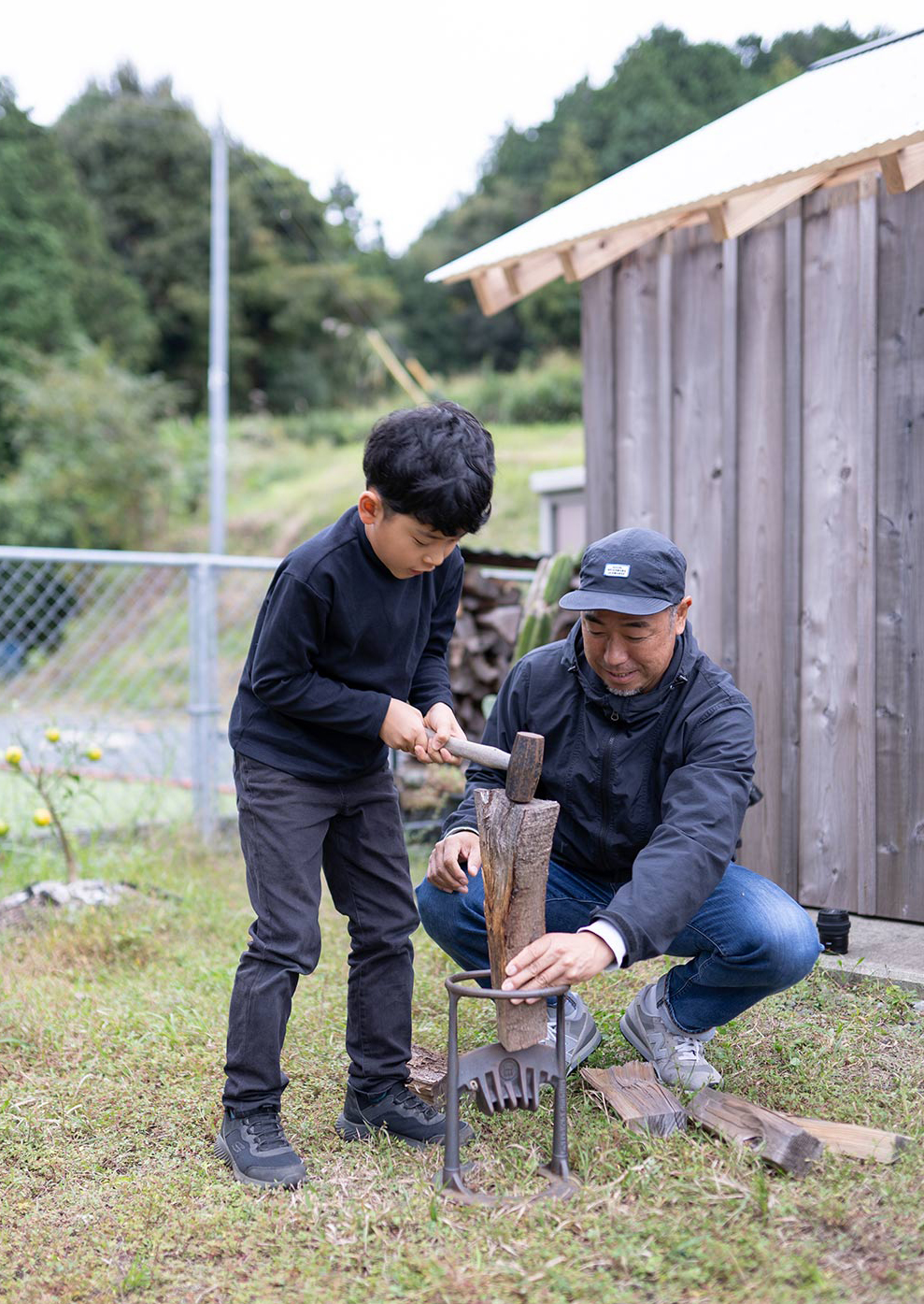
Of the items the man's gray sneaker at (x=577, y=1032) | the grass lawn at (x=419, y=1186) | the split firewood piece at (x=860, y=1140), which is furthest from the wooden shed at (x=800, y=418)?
the split firewood piece at (x=860, y=1140)

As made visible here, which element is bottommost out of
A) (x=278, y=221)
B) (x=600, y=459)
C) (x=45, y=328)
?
(x=600, y=459)

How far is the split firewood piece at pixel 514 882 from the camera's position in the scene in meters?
2.16

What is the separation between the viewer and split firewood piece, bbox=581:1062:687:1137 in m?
2.30

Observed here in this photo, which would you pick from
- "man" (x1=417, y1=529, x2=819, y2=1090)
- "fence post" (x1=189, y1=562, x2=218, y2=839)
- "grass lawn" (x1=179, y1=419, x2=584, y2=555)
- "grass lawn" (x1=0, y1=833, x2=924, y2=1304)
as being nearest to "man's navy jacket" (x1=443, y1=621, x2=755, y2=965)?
"man" (x1=417, y1=529, x2=819, y2=1090)

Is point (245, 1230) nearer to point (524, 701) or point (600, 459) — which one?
point (524, 701)

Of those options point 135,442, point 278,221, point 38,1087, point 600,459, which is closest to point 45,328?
point 135,442

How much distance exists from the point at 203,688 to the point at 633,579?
3.40 metres

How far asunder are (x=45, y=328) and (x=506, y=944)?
22.8 meters

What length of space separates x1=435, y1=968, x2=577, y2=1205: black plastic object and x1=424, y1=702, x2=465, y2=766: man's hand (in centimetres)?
43

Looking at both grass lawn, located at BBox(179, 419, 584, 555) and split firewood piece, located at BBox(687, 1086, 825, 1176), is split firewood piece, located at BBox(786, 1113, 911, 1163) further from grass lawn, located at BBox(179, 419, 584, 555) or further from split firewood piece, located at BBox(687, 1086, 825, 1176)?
grass lawn, located at BBox(179, 419, 584, 555)

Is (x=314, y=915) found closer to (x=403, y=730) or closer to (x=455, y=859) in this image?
(x=455, y=859)

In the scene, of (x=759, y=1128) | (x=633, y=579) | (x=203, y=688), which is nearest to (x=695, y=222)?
(x=633, y=579)

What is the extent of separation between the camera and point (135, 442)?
17609 mm

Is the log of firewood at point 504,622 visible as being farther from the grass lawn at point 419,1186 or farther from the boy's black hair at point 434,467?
the boy's black hair at point 434,467
